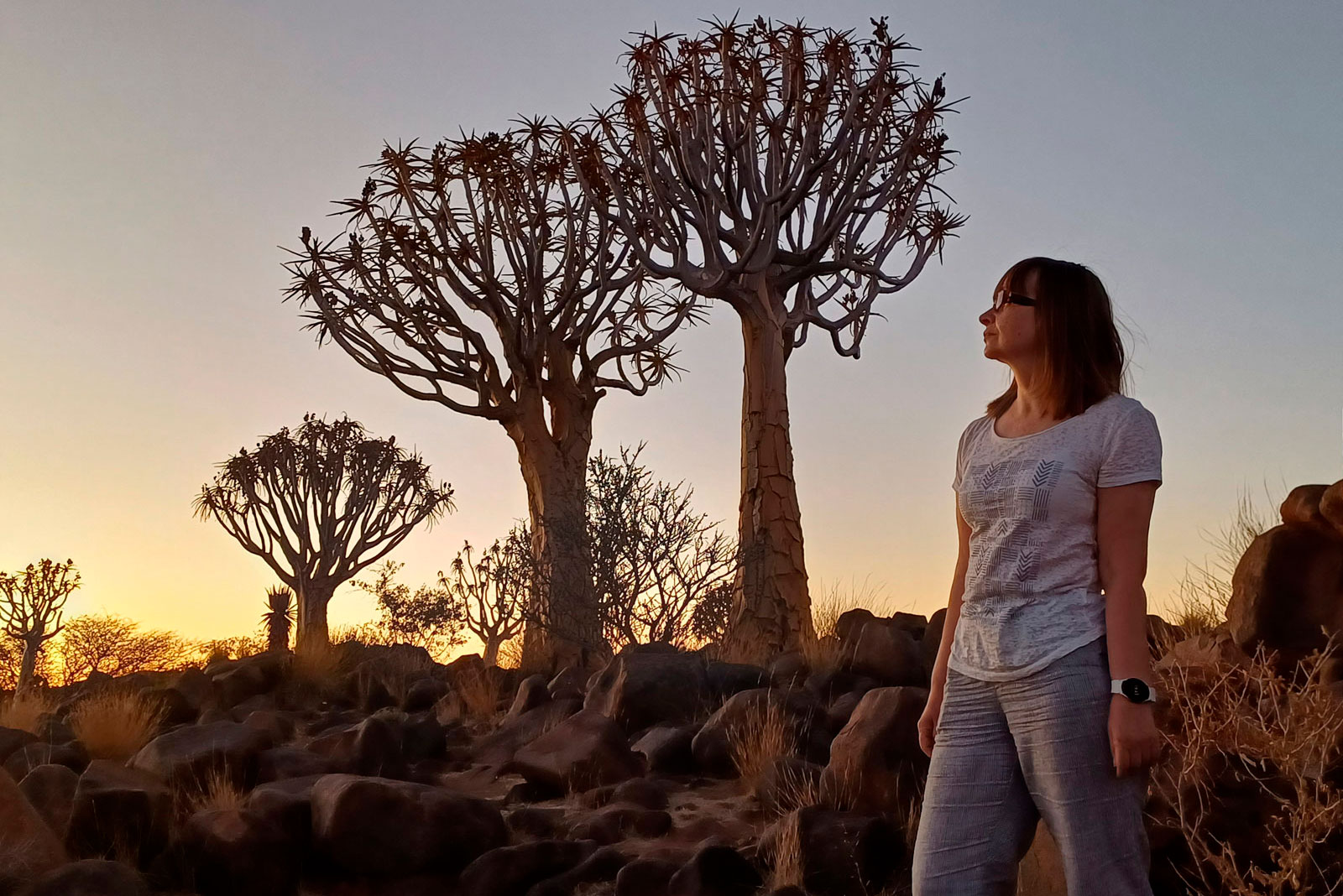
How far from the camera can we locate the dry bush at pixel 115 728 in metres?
8.37

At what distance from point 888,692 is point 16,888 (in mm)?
3809

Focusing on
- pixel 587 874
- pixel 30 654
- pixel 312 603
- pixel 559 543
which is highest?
pixel 559 543

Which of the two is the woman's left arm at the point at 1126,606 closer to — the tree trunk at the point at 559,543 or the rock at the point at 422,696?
the rock at the point at 422,696

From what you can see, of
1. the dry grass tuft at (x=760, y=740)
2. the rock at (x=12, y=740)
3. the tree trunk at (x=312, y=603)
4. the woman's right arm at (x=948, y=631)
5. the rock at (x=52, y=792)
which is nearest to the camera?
the woman's right arm at (x=948, y=631)

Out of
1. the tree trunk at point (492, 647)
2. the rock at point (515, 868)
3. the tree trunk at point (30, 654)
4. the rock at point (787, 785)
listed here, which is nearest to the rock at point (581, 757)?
the rock at point (787, 785)

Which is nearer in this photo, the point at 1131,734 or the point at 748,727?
the point at 1131,734

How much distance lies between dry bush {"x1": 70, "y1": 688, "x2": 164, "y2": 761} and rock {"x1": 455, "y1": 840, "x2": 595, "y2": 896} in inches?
163

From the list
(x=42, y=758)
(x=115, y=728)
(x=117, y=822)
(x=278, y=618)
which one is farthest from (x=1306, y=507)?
(x=278, y=618)

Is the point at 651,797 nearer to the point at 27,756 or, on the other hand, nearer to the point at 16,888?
the point at 16,888

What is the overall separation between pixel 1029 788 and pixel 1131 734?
27 cm

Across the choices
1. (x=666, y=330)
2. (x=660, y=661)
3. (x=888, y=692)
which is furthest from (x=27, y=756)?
(x=666, y=330)

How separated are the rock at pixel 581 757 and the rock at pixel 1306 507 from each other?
3.49 meters

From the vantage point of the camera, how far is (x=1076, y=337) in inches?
105

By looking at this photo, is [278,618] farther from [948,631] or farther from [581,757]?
[948,631]
